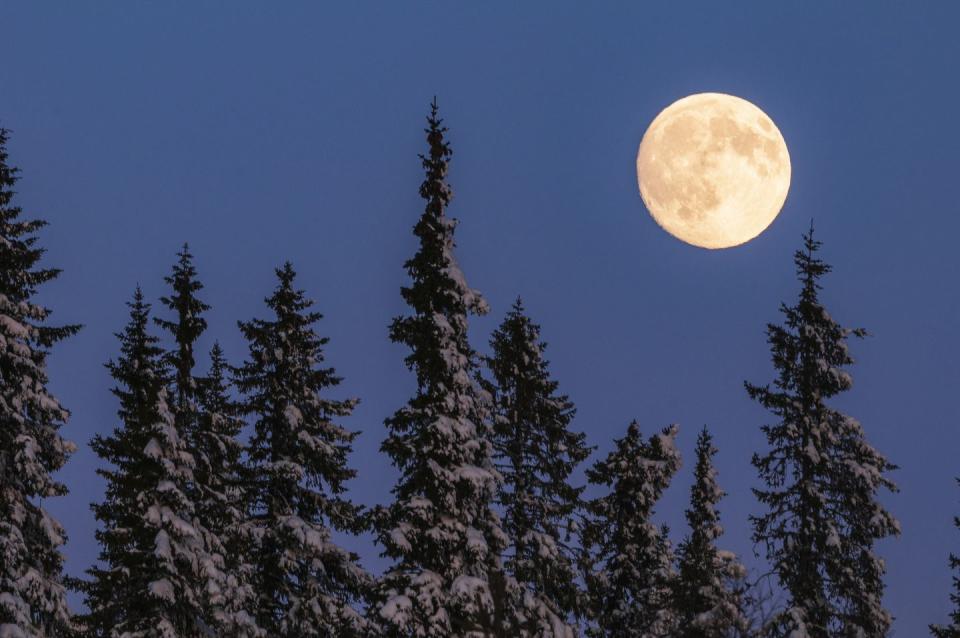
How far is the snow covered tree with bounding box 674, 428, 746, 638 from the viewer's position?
38.8m

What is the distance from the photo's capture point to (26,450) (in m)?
27.9

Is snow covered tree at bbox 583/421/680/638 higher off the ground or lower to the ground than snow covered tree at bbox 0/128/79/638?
higher

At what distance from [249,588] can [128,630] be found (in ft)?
13.3

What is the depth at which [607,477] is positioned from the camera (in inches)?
1815

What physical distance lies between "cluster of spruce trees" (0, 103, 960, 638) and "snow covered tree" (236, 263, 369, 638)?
0.06m

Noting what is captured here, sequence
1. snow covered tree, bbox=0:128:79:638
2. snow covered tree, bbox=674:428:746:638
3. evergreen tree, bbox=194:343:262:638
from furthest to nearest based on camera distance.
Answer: snow covered tree, bbox=674:428:746:638, evergreen tree, bbox=194:343:262:638, snow covered tree, bbox=0:128:79:638

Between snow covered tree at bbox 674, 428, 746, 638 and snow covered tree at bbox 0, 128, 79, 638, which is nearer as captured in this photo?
snow covered tree at bbox 0, 128, 79, 638

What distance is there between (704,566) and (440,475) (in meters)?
17.8

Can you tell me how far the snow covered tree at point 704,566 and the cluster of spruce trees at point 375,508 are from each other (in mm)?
255

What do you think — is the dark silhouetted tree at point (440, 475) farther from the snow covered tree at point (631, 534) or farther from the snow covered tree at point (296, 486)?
the snow covered tree at point (631, 534)

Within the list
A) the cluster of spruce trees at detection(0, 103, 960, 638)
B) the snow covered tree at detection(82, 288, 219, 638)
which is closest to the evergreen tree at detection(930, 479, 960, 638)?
the cluster of spruce trees at detection(0, 103, 960, 638)

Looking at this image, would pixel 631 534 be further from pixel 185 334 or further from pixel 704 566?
pixel 185 334

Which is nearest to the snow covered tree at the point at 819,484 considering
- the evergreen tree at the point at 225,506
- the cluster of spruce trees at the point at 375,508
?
the cluster of spruce trees at the point at 375,508

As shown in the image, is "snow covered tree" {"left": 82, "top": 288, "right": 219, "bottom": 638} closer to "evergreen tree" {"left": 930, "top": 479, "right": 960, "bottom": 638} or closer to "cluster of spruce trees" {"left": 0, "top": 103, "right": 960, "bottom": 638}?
"cluster of spruce trees" {"left": 0, "top": 103, "right": 960, "bottom": 638}
